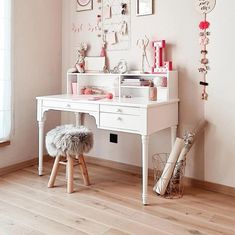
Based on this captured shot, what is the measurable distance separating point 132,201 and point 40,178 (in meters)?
1.01

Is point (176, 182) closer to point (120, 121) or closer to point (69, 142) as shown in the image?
point (120, 121)

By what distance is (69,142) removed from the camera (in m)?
2.46

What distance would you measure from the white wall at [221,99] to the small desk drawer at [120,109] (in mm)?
682

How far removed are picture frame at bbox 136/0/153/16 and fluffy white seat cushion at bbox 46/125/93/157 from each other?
125 cm

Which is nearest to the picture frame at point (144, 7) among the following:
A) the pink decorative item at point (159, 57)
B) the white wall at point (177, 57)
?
the white wall at point (177, 57)

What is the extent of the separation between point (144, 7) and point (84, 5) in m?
0.76

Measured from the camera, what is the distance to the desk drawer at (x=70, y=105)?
2.57 metres

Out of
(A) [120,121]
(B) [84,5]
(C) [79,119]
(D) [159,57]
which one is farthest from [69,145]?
(B) [84,5]

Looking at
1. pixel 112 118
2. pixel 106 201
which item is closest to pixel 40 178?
pixel 106 201

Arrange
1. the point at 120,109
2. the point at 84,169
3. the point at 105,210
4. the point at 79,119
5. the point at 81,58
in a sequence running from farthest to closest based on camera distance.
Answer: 1. the point at 79,119
2. the point at 81,58
3. the point at 84,169
4. the point at 120,109
5. the point at 105,210

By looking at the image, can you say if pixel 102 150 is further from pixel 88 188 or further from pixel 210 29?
pixel 210 29

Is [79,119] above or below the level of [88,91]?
below

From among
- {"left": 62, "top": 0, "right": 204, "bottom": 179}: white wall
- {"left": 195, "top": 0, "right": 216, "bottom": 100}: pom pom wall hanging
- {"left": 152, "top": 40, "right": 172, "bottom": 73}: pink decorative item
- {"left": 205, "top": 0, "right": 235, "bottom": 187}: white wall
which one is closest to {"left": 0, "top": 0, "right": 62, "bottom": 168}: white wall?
{"left": 62, "top": 0, "right": 204, "bottom": 179}: white wall

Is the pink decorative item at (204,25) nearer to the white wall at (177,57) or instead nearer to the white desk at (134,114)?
the white wall at (177,57)
